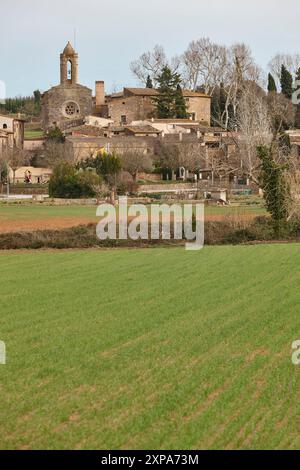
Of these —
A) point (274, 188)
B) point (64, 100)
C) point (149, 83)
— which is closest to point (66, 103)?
point (64, 100)

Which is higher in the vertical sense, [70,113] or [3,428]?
[70,113]

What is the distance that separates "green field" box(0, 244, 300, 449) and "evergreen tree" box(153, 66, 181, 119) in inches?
3070

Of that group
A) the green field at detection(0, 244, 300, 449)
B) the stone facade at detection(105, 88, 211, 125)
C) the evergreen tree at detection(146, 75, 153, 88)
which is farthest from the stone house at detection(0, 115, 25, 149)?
the green field at detection(0, 244, 300, 449)

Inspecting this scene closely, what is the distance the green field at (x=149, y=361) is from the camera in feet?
28.0

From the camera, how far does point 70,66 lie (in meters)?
102

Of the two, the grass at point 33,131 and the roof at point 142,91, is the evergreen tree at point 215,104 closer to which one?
the roof at point 142,91

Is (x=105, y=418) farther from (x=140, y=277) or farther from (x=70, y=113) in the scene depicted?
(x=70, y=113)

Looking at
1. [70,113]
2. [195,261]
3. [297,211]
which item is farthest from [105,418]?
[70,113]

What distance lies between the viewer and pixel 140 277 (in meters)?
20.4

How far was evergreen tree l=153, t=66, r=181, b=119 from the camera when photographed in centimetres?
9756

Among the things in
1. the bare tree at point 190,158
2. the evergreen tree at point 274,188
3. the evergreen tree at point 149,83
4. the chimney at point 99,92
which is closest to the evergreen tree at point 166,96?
the chimney at point 99,92

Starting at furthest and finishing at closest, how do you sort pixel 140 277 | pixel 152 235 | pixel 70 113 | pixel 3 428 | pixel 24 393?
pixel 70 113 < pixel 152 235 < pixel 140 277 < pixel 24 393 < pixel 3 428

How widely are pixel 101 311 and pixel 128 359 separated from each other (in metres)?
3.88

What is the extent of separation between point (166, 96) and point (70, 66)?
38.6ft
